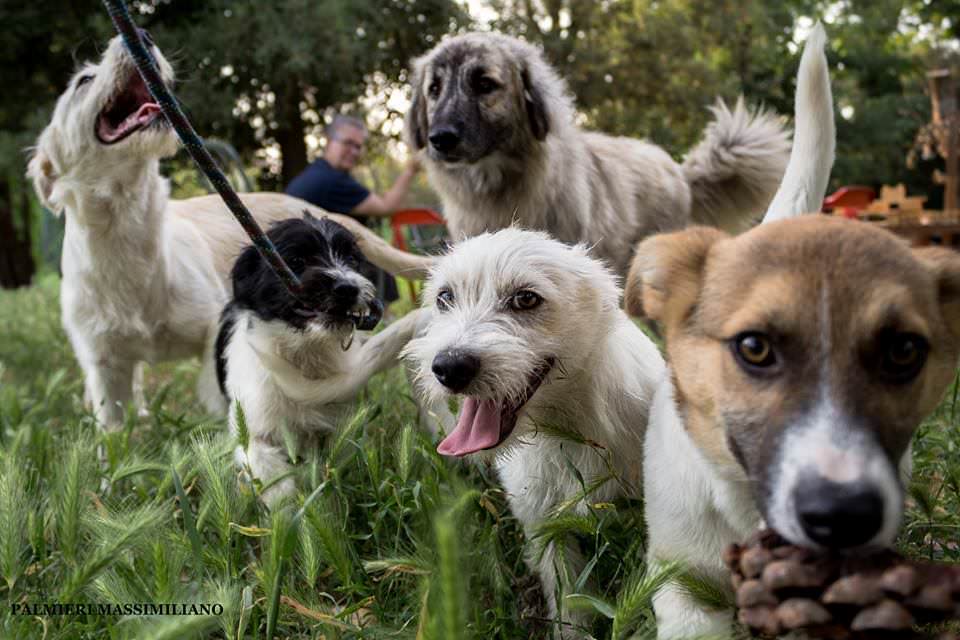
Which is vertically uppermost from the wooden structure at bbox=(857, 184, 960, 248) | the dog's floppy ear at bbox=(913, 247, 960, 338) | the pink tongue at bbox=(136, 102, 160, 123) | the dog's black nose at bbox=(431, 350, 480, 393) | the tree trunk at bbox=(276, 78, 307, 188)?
the pink tongue at bbox=(136, 102, 160, 123)

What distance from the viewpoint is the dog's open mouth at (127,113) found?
4.25 m

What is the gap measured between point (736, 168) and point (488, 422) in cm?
488

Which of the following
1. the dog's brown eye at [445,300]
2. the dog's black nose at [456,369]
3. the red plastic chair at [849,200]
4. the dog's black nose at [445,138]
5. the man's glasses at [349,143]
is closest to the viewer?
the dog's black nose at [456,369]

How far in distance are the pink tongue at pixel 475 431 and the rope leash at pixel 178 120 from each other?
1.06m

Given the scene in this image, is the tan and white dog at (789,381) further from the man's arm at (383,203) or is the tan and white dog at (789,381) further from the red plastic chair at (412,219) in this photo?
the man's arm at (383,203)

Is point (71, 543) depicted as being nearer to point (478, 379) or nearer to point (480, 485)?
point (478, 379)

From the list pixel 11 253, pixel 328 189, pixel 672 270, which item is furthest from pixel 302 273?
pixel 11 253

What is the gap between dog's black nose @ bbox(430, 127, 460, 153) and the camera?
4.92m

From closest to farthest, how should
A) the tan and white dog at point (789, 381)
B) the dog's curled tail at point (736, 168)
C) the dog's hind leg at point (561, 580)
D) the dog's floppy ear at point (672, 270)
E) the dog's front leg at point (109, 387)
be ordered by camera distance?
1. the tan and white dog at point (789, 381)
2. the dog's floppy ear at point (672, 270)
3. the dog's hind leg at point (561, 580)
4. the dog's front leg at point (109, 387)
5. the dog's curled tail at point (736, 168)

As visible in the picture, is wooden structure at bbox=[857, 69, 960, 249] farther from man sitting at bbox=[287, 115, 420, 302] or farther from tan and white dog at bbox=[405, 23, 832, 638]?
tan and white dog at bbox=[405, 23, 832, 638]

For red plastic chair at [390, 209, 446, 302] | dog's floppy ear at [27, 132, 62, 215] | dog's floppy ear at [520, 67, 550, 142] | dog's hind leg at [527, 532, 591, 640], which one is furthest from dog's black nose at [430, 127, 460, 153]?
red plastic chair at [390, 209, 446, 302]

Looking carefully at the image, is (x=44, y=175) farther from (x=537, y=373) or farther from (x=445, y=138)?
(x=537, y=373)

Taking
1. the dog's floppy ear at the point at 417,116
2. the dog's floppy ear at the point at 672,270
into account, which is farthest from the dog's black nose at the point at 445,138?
the dog's floppy ear at the point at 672,270

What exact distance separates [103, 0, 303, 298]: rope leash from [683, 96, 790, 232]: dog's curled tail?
4.56m
